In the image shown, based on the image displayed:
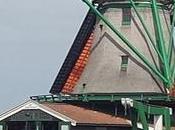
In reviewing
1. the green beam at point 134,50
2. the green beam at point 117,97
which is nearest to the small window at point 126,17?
the green beam at point 134,50

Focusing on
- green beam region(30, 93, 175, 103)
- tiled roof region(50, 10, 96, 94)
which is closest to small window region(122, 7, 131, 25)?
tiled roof region(50, 10, 96, 94)

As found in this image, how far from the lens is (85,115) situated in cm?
4112

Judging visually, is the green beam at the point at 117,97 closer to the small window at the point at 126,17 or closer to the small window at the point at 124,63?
the small window at the point at 124,63

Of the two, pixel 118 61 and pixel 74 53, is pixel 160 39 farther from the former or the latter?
pixel 74 53

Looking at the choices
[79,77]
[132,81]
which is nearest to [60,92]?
[79,77]

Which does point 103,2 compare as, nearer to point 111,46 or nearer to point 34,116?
point 111,46

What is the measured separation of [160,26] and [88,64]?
4.83 meters

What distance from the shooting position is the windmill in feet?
140

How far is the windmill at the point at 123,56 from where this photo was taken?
140ft

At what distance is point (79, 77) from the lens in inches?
1807

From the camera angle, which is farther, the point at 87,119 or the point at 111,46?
the point at 111,46

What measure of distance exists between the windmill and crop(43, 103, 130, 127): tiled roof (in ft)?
2.41

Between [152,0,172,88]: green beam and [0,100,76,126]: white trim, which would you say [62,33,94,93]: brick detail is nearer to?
[152,0,172,88]: green beam

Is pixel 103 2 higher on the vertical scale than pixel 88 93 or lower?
higher
